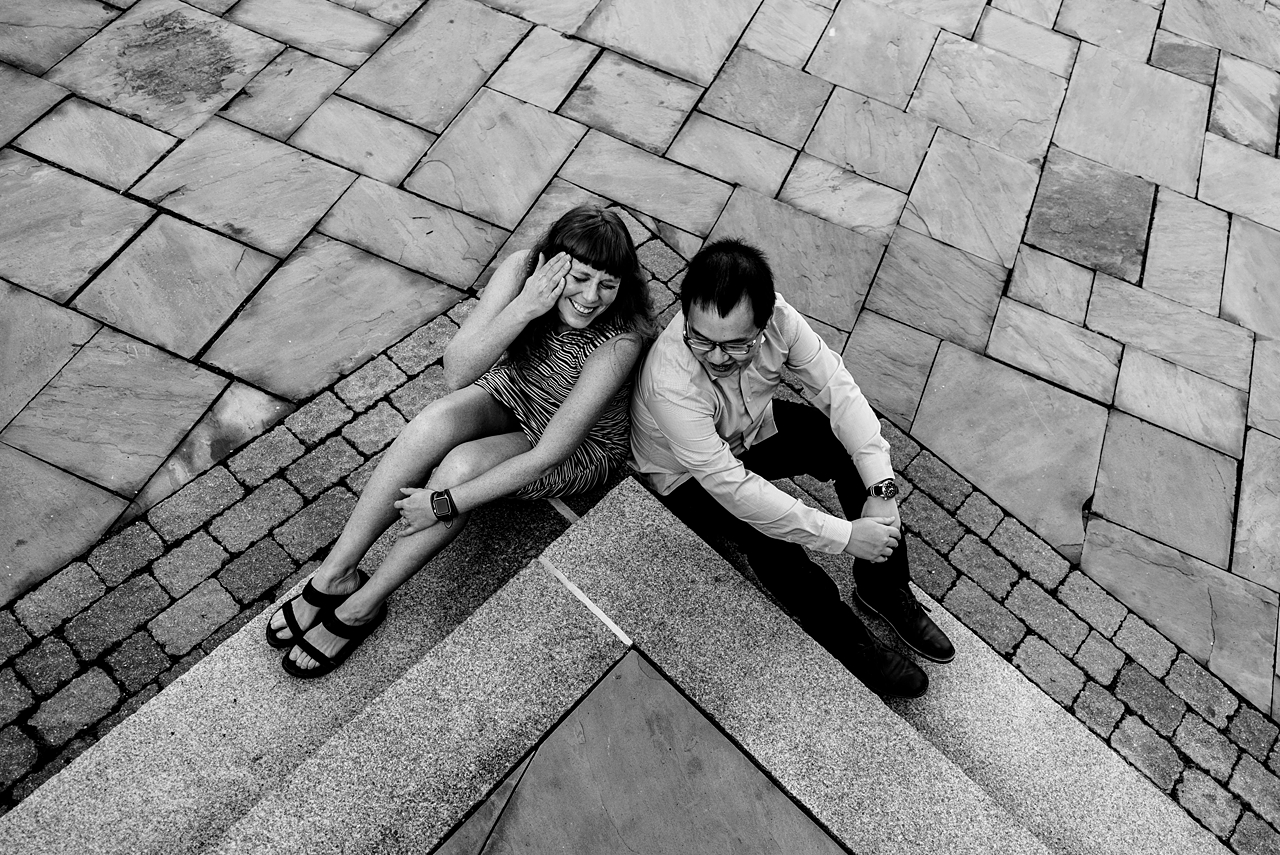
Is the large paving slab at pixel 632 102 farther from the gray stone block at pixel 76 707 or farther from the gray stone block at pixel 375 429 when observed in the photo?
the gray stone block at pixel 76 707

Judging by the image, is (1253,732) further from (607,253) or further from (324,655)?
(324,655)

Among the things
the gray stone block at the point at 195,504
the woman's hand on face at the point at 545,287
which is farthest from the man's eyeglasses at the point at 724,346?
the gray stone block at the point at 195,504

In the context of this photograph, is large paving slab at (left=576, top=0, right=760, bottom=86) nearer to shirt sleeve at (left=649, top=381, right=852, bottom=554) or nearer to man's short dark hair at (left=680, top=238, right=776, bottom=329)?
man's short dark hair at (left=680, top=238, right=776, bottom=329)

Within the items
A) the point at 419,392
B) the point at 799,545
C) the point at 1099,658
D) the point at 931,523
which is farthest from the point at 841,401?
the point at 419,392

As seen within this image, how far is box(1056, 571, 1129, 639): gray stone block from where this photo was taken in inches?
141

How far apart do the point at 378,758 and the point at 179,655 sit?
1171 mm

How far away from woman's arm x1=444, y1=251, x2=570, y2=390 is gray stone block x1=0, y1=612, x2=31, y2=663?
165 cm

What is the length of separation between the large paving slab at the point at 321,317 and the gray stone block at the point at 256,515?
0.44 metres

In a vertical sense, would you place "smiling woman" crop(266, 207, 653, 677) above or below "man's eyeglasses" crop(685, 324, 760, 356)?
below

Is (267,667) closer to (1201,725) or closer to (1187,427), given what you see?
(1201,725)

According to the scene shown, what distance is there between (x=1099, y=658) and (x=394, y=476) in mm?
2569

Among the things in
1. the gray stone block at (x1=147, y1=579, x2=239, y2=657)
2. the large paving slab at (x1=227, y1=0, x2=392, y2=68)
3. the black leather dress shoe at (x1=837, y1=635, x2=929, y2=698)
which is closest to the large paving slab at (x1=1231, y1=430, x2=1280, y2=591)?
the black leather dress shoe at (x1=837, y1=635, x2=929, y2=698)

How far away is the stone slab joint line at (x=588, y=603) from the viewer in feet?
8.55

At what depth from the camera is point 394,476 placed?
2.96 meters
